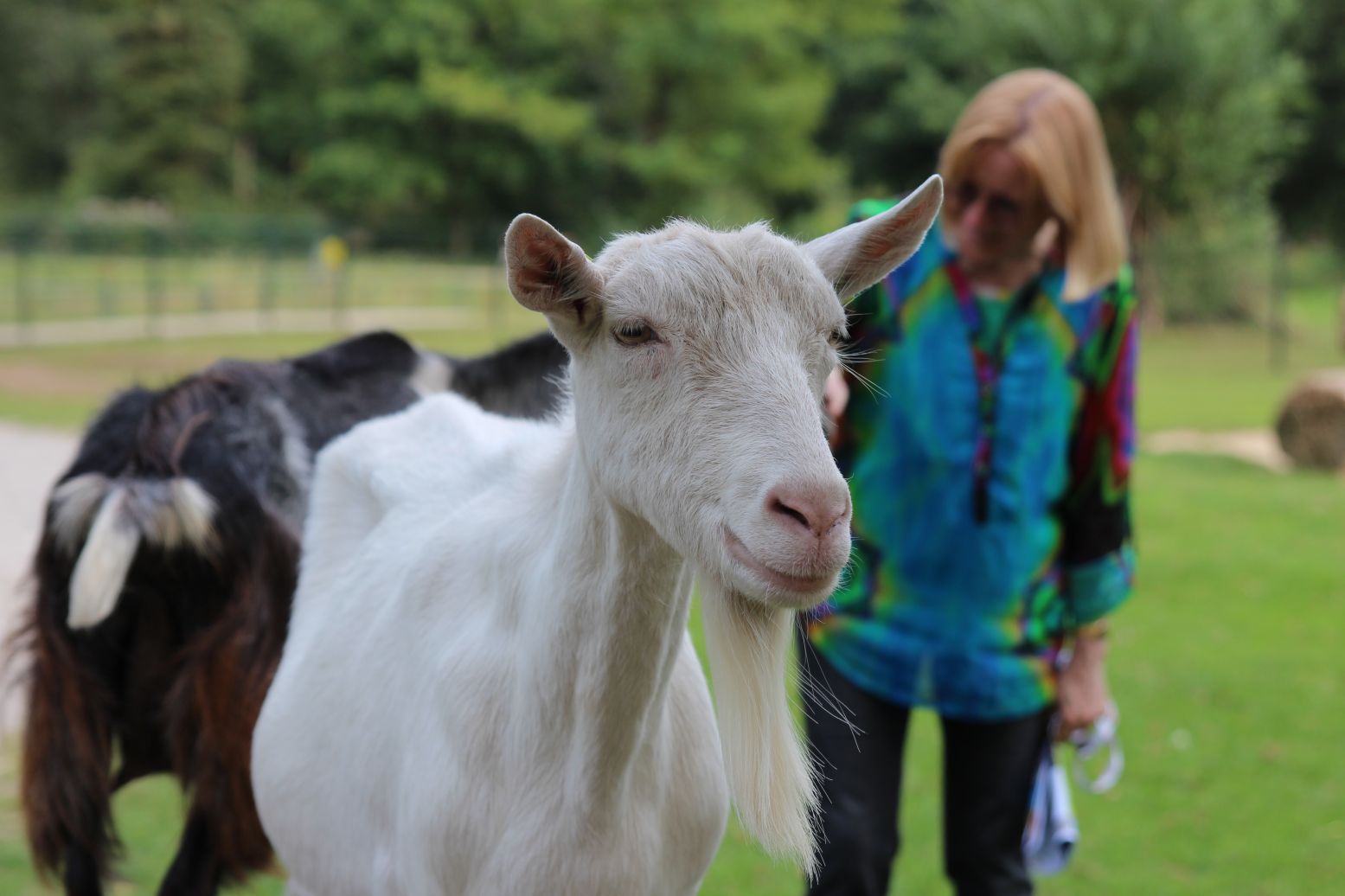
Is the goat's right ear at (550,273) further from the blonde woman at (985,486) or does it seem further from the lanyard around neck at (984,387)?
the lanyard around neck at (984,387)

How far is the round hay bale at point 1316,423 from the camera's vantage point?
499 inches

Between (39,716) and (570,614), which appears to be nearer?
(570,614)

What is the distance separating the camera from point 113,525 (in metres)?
3.19

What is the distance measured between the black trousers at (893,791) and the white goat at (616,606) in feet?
1.72

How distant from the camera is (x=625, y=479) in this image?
2.00 metres

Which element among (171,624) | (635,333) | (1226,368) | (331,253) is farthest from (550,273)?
(331,253)

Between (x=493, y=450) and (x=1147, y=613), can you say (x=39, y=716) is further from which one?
(x=1147, y=613)

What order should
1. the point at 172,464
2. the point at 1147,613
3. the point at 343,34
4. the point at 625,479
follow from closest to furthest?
the point at 625,479
the point at 172,464
the point at 1147,613
the point at 343,34

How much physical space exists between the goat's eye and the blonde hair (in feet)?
3.78

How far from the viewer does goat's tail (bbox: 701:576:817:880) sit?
2.04 metres

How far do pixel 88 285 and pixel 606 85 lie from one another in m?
20.4

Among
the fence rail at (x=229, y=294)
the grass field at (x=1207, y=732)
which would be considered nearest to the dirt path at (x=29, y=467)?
the grass field at (x=1207, y=732)

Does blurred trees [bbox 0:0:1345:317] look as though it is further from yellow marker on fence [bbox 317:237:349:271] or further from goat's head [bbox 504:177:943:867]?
goat's head [bbox 504:177:943:867]

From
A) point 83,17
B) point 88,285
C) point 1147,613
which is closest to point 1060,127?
point 1147,613
